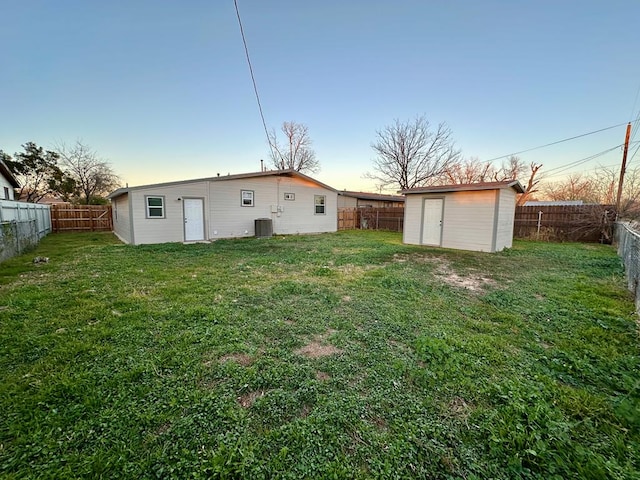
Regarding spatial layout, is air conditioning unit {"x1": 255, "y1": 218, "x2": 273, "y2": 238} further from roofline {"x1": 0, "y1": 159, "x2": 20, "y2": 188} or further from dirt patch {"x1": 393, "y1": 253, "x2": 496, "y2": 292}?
Answer: roofline {"x1": 0, "y1": 159, "x2": 20, "y2": 188}

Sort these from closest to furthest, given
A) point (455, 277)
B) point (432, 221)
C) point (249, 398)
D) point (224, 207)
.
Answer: point (249, 398), point (455, 277), point (432, 221), point (224, 207)

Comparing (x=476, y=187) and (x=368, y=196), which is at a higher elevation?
(x=368, y=196)

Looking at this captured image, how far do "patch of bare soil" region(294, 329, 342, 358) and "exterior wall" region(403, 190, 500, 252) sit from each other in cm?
887

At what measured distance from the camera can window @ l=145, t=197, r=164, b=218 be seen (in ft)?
34.7

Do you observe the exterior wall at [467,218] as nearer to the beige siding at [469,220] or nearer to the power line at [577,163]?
the beige siding at [469,220]

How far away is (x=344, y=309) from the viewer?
3967 millimetres

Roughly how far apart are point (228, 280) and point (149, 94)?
9.89 metres

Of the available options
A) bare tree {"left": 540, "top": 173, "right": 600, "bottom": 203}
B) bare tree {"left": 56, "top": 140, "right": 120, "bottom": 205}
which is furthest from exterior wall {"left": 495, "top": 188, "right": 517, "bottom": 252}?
bare tree {"left": 56, "top": 140, "right": 120, "bottom": 205}

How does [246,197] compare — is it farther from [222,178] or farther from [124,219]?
[124,219]

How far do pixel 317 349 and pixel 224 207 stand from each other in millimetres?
11061

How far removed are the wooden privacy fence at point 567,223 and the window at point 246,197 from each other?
45.0 ft

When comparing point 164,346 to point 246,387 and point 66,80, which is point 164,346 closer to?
point 246,387

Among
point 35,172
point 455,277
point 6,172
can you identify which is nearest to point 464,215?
point 455,277

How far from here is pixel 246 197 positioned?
43.4ft
